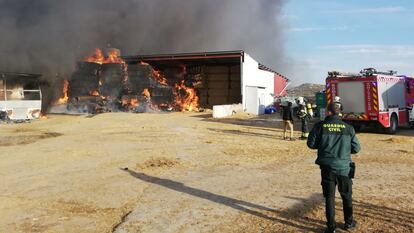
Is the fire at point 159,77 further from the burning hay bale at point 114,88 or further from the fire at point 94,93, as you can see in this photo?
the fire at point 94,93

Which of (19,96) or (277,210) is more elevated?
(19,96)

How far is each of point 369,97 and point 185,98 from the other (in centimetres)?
1720

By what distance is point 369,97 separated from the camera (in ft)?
52.7

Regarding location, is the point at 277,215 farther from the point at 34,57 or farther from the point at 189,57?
the point at 189,57

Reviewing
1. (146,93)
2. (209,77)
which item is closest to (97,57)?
(146,93)

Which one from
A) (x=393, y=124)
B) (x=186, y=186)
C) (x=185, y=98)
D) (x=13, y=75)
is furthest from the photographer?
(x=185, y=98)

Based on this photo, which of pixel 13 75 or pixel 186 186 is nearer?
pixel 186 186

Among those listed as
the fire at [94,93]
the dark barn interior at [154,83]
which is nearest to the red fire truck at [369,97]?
the dark barn interior at [154,83]

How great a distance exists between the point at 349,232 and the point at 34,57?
22691 millimetres

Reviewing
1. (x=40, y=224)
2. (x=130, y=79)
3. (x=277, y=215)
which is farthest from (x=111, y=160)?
(x=130, y=79)

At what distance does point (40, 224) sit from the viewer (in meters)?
5.71

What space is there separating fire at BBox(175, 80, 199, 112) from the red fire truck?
15.3 metres

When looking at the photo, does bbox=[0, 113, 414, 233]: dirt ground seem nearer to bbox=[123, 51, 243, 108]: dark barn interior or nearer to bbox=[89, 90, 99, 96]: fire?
bbox=[89, 90, 99, 96]: fire

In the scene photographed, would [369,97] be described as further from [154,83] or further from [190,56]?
[154,83]
